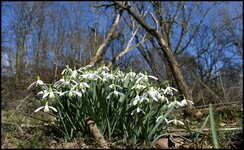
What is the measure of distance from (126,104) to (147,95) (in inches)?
6.4

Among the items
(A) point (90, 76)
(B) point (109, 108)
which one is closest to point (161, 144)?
(B) point (109, 108)

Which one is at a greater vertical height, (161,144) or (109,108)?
(109,108)

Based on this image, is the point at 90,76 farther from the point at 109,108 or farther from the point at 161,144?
the point at 161,144

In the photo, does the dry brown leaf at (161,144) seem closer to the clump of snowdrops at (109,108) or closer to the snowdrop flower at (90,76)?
the clump of snowdrops at (109,108)

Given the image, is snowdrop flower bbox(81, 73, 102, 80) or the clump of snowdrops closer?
the clump of snowdrops

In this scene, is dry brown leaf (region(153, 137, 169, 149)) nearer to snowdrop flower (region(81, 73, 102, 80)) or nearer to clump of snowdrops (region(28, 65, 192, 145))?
clump of snowdrops (region(28, 65, 192, 145))

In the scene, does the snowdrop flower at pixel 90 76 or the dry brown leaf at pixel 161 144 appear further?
the snowdrop flower at pixel 90 76

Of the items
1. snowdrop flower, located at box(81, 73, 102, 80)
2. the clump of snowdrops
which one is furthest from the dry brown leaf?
snowdrop flower, located at box(81, 73, 102, 80)

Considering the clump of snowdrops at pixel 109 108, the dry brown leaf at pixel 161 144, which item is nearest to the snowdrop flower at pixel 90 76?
the clump of snowdrops at pixel 109 108

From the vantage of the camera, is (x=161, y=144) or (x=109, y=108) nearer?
(x=161, y=144)

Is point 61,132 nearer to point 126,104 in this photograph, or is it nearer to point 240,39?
point 126,104

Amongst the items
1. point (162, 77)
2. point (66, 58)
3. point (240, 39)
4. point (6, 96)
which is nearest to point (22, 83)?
point (6, 96)

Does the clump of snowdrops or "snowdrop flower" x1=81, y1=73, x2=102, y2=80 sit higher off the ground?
"snowdrop flower" x1=81, y1=73, x2=102, y2=80

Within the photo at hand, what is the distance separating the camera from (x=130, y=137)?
2039mm
